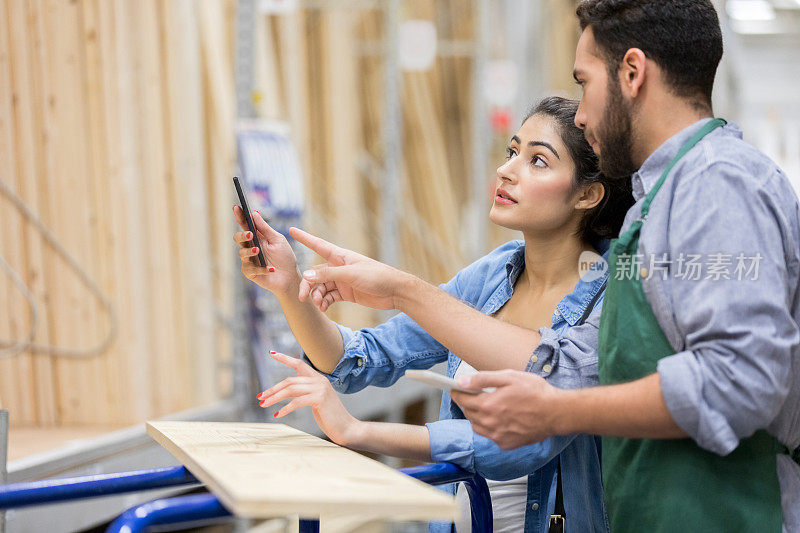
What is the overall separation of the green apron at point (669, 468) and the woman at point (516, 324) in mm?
244

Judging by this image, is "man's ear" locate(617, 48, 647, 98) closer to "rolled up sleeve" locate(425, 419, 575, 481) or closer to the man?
the man

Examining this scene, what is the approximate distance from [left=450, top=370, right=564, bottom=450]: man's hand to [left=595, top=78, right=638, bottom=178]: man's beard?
423mm

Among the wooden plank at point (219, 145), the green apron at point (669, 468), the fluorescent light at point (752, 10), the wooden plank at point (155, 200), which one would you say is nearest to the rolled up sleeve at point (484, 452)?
the green apron at point (669, 468)

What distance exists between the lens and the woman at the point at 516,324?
1.74 meters

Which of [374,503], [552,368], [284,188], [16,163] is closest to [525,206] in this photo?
[552,368]

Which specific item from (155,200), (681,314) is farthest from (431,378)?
(155,200)

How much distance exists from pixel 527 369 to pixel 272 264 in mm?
599

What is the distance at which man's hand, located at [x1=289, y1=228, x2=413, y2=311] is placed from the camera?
1.73 metres

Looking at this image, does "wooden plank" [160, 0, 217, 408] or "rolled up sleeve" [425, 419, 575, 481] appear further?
"wooden plank" [160, 0, 217, 408]

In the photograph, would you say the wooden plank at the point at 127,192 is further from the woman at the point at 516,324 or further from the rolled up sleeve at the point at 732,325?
the rolled up sleeve at the point at 732,325

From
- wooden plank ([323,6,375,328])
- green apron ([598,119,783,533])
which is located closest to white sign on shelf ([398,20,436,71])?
wooden plank ([323,6,375,328])

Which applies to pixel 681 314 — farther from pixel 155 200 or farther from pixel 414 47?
pixel 414 47

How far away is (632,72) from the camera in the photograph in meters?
1.49

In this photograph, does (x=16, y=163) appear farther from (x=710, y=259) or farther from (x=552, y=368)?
(x=710, y=259)
